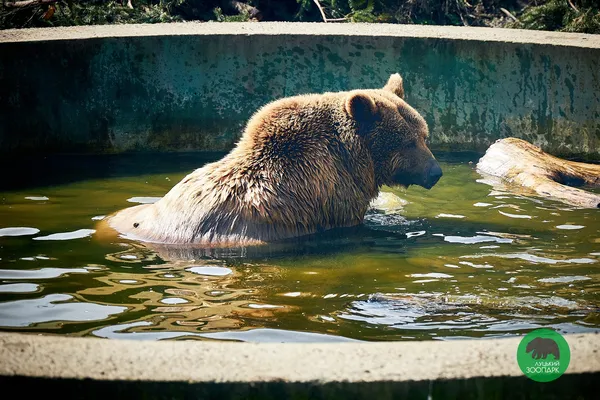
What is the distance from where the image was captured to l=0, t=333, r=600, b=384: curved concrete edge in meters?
3.37

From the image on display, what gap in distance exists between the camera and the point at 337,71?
1122cm

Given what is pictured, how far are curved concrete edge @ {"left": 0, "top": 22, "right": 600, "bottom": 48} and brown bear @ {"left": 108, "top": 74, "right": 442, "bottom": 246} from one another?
10.2ft

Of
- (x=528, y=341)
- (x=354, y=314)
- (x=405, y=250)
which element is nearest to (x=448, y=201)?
(x=405, y=250)

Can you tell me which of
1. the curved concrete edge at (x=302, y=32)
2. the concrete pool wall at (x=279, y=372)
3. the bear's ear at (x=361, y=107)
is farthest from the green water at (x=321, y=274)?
the curved concrete edge at (x=302, y=32)

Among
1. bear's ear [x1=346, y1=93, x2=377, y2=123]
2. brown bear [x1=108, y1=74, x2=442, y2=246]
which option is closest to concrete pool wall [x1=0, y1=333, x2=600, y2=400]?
brown bear [x1=108, y1=74, x2=442, y2=246]

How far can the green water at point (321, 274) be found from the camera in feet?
18.5

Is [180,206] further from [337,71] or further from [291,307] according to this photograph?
[337,71]

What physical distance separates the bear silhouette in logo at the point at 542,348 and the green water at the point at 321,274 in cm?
169

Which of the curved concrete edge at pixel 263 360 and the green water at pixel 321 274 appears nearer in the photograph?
the curved concrete edge at pixel 263 360

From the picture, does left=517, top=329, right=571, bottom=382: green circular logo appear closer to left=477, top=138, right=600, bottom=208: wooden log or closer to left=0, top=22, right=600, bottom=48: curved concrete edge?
left=477, top=138, right=600, bottom=208: wooden log

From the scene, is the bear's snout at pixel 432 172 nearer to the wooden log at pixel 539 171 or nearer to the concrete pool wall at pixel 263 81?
the wooden log at pixel 539 171

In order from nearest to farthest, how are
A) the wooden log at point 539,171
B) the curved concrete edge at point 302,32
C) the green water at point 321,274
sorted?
the green water at point 321,274 → the wooden log at point 539,171 → the curved concrete edge at point 302,32

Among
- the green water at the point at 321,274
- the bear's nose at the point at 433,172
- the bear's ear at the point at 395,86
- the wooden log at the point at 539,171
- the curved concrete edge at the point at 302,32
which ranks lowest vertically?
the green water at the point at 321,274

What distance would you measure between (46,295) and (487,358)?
3.58 metres
